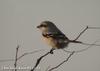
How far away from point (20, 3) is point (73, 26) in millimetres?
281

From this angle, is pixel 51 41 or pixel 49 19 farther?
pixel 49 19

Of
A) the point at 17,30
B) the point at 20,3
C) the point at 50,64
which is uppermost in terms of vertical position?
the point at 20,3

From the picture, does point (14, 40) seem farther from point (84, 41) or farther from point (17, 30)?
point (84, 41)

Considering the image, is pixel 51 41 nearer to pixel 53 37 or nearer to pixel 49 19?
pixel 53 37

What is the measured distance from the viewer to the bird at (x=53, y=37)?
2.88ft

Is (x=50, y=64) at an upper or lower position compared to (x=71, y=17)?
lower

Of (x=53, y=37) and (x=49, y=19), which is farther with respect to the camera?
(x=49, y=19)

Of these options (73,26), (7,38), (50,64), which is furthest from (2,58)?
(73,26)

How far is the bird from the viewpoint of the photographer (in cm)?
88

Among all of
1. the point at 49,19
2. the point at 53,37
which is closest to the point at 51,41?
the point at 53,37

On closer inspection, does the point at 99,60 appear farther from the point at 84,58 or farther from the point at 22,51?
the point at 22,51

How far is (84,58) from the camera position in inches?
39.5

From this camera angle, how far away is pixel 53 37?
88 centimetres

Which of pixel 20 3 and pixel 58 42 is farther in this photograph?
pixel 20 3
